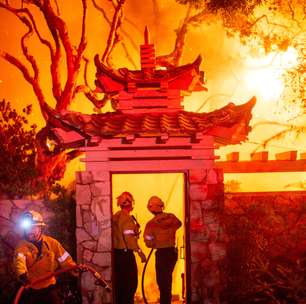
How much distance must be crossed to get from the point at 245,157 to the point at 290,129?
60.6 inches

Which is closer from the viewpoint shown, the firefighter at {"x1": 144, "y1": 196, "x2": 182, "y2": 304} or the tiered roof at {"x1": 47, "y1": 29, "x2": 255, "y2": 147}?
the tiered roof at {"x1": 47, "y1": 29, "x2": 255, "y2": 147}

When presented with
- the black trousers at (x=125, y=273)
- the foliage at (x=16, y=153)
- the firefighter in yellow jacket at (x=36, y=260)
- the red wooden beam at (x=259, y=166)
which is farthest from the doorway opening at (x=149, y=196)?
the firefighter in yellow jacket at (x=36, y=260)

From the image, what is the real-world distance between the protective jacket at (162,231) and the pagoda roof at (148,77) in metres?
2.66

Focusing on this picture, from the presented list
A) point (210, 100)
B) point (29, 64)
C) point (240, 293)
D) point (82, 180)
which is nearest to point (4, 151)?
point (29, 64)

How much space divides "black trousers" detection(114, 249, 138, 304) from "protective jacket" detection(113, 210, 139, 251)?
120 mm

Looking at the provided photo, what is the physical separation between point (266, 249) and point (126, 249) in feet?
10.5

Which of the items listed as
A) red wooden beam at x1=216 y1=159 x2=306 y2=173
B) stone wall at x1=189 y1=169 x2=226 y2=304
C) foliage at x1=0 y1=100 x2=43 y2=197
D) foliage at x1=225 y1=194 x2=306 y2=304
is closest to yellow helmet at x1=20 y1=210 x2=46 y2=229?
stone wall at x1=189 y1=169 x2=226 y2=304

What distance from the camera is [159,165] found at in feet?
34.6

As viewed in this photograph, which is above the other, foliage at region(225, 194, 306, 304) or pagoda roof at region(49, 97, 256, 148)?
pagoda roof at region(49, 97, 256, 148)

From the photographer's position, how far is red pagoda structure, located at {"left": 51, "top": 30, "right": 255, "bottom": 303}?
1033 centimetres

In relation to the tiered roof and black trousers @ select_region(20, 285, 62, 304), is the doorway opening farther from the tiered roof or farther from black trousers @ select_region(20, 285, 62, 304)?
black trousers @ select_region(20, 285, 62, 304)

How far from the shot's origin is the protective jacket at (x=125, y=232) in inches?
404

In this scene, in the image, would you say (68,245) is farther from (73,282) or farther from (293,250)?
(293,250)

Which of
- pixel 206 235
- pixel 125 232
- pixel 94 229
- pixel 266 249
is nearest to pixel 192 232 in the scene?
pixel 206 235
